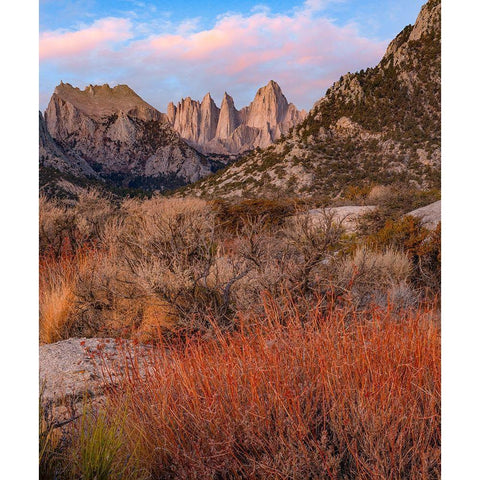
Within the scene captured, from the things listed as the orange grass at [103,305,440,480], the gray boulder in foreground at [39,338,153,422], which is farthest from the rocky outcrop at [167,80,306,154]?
the orange grass at [103,305,440,480]

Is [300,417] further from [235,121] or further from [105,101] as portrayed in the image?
[105,101]

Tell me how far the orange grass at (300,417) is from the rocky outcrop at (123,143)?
287ft

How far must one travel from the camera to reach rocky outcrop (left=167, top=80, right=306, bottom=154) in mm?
103500

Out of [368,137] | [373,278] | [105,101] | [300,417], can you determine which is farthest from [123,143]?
[300,417]

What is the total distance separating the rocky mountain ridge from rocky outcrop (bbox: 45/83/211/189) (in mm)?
51114

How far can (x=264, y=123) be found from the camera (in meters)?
105

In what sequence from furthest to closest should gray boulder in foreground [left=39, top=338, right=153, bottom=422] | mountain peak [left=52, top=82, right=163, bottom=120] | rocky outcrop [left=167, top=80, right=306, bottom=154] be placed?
mountain peak [left=52, top=82, right=163, bottom=120] < rocky outcrop [left=167, top=80, right=306, bottom=154] < gray boulder in foreground [left=39, top=338, right=153, bottom=422]

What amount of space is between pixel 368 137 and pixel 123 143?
75.3 meters

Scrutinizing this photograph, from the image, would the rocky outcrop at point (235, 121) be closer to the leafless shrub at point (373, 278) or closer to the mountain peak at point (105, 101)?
the mountain peak at point (105, 101)

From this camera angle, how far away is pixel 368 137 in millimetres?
35688

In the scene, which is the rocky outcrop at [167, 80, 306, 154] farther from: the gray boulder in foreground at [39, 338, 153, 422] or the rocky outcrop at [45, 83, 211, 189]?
the gray boulder in foreground at [39, 338, 153, 422]

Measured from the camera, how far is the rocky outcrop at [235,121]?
104 metres
